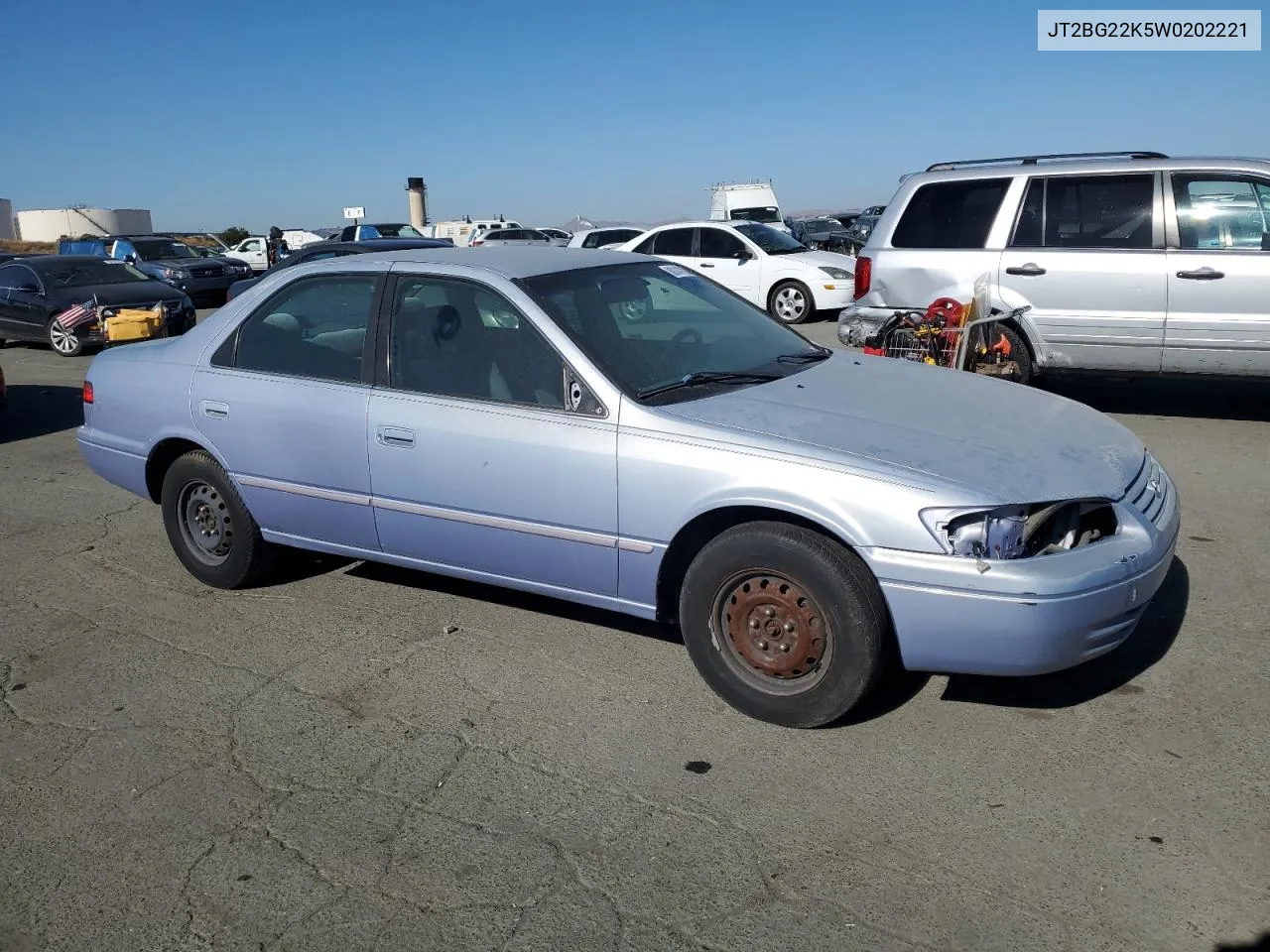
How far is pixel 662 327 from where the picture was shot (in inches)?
186

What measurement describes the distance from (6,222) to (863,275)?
72.7 m

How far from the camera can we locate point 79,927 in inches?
114

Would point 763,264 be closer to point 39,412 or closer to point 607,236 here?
point 607,236

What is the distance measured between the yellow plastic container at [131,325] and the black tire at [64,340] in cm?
48

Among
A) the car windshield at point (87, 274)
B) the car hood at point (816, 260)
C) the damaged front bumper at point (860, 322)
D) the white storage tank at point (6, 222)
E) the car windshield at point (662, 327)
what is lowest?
the damaged front bumper at point (860, 322)

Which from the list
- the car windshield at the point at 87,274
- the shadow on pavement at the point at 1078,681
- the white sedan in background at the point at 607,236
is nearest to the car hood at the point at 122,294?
the car windshield at the point at 87,274

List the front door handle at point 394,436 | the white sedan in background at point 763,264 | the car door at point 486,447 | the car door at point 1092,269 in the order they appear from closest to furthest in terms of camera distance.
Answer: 1. the car door at point 486,447
2. the front door handle at point 394,436
3. the car door at point 1092,269
4. the white sedan in background at point 763,264

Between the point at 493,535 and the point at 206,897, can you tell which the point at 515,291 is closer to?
the point at 493,535

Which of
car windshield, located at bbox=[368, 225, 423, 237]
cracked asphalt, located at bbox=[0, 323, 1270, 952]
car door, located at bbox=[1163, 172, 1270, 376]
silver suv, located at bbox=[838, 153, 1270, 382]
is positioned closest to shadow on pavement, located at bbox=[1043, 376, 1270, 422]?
car door, located at bbox=[1163, 172, 1270, 376]

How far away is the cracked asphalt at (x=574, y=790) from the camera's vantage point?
2.84m

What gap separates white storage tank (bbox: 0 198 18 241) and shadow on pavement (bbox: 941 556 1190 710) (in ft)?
246

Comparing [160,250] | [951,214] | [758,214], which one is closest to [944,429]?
[951,214]

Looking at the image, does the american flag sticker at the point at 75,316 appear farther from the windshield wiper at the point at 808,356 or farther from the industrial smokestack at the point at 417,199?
Result: the industrial smokestack at the point at 417,199

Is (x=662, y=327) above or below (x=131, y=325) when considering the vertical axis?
above
